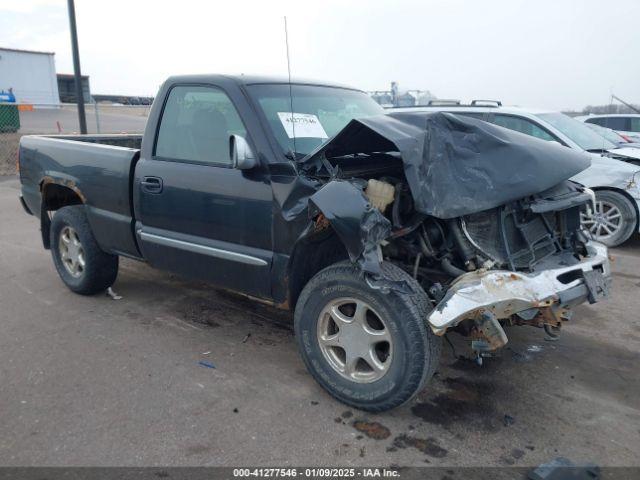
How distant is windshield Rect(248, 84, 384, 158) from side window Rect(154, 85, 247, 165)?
0.77ft

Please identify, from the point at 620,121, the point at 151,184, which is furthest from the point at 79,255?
the point at 620,121

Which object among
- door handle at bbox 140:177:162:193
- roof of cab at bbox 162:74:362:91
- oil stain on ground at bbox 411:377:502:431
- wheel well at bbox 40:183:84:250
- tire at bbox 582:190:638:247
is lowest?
oil stain on ground at bbox 411:377:502:431

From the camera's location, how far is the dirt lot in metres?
2.79

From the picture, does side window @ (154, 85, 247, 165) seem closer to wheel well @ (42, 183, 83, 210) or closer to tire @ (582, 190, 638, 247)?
wheel well @ (42, 183, 83, 210)

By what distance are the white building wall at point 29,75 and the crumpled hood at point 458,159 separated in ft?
117

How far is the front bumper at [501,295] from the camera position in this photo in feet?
8.82

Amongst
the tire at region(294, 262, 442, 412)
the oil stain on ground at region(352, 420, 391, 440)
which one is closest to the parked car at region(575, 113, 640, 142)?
the tire at region(294, 262, 442, 412)

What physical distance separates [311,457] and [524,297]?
135 centimetres

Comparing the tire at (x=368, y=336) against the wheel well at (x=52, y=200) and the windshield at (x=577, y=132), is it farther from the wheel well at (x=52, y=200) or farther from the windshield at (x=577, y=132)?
the windshield at (x=577, y=132)

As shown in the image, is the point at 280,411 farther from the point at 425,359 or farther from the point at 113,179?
the point at 113,179

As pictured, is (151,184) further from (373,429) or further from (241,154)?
(373,429)

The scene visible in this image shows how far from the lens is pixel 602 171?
6.75 m

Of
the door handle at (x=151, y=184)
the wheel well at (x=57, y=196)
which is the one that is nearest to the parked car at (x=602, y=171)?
the door handle at (x=151, y=184)

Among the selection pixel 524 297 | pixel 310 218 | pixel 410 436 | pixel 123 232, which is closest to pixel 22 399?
pixel 123 232
